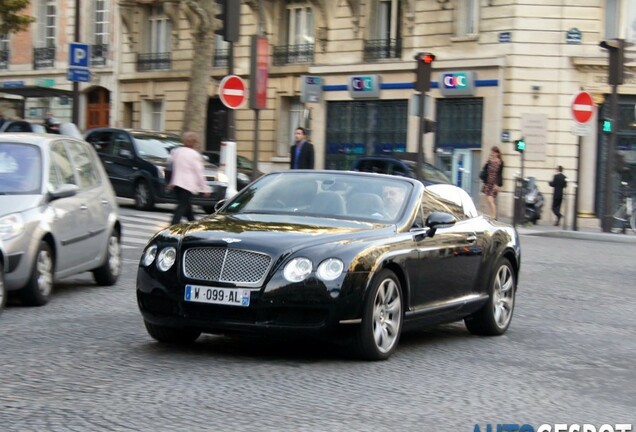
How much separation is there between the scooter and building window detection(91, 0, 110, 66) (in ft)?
64.4

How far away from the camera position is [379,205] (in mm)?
9477

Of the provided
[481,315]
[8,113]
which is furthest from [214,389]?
[8,113]

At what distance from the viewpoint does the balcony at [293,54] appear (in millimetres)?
39312

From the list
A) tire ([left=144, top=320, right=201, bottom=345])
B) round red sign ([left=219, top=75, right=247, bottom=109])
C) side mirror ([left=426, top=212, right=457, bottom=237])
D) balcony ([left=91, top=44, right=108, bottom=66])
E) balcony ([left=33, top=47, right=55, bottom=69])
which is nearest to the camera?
tire ([left=144, top=320, right=201, bottom=345])

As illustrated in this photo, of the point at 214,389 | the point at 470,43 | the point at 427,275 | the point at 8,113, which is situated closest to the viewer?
the point at 214,389

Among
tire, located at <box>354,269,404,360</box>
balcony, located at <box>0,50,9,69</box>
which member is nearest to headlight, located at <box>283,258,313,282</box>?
tire, located at <box>354,269,404,360</box>

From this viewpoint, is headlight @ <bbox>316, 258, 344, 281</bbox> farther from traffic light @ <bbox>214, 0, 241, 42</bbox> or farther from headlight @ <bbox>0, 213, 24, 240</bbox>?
traffic light @ <bbox>214, 0, 241, 42</bbox>

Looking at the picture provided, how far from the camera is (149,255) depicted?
8.66m

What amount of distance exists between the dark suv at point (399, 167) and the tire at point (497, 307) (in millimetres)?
16150

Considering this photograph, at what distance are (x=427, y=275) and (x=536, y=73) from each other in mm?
25021

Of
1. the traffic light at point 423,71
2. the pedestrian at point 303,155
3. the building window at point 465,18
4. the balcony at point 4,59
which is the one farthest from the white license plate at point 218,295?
the balcony at point 4,59

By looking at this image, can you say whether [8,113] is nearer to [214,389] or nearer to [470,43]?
[470,43]

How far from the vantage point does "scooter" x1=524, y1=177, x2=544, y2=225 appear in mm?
31969

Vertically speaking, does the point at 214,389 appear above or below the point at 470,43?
below
